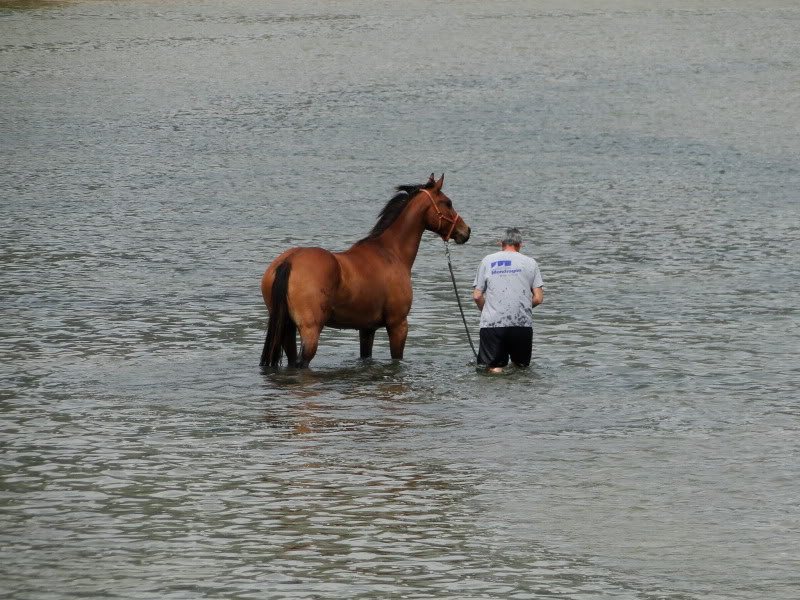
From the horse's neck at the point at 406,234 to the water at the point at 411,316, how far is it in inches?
37.1

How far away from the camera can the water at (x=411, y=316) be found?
26.0 feet

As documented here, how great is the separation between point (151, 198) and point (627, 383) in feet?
46.6

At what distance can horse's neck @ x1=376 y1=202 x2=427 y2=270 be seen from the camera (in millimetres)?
13859

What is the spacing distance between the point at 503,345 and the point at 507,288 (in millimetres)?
489

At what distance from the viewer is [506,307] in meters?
13.3

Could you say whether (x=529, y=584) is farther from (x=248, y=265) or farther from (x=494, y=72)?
→ (x=494, y=72)

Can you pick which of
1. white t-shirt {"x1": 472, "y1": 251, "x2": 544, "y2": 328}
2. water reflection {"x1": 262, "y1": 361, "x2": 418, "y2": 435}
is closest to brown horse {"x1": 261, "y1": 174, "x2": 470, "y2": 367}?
water reflection {"x1": 262, "y1": 361, "x2": 418, "y2": 435}

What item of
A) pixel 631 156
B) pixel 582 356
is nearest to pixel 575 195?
pixel 631 156

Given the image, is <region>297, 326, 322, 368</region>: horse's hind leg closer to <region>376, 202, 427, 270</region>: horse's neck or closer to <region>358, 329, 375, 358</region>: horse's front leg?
<region>358, 329, 375, 358</region>: horse's front leg

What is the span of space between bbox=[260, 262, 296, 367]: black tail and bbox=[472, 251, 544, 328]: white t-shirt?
5.68 ft

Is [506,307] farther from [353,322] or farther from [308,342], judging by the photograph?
[308,342]

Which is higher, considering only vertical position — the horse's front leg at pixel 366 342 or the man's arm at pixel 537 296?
the man's arm at pixel 537 296

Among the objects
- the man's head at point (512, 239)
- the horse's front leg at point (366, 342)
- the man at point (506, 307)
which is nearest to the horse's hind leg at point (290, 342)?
the horse's front leg at point (366, 342)

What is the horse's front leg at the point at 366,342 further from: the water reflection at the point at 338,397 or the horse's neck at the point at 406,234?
the horse's neck at the point at 406,234
